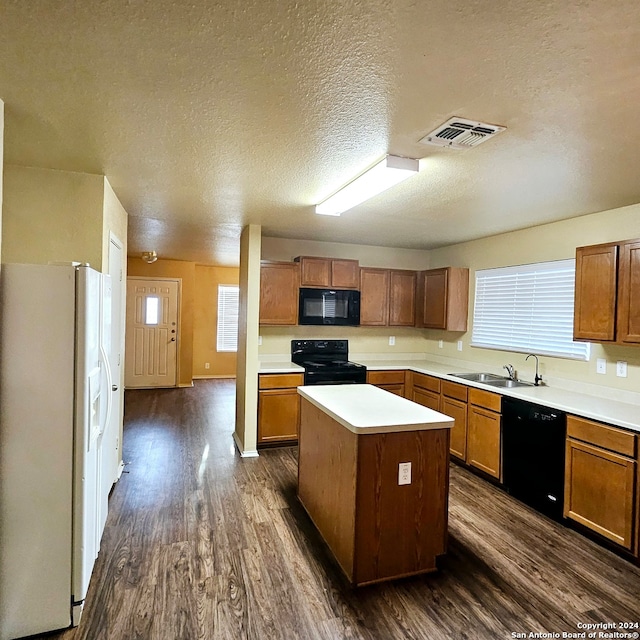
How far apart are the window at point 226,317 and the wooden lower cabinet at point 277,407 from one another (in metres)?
4.34

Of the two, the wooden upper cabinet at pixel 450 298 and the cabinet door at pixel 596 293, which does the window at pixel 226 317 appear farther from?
the cabinet door at pixel 596 293

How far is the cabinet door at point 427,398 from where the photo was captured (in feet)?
14.1

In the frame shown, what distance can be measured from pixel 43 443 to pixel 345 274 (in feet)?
11.6

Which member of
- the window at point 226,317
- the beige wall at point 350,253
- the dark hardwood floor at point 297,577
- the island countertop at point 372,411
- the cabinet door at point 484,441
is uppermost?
the beige wall at point 350,253

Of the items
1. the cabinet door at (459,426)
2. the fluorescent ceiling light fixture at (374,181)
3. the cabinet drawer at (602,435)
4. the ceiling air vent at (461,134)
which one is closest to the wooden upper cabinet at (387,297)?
the cabinet door at (459,426)

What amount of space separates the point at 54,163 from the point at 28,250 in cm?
54

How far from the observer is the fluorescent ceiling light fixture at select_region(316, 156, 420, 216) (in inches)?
87.7

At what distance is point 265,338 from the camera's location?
4.88 m

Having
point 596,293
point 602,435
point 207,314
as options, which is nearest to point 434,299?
point 596,293

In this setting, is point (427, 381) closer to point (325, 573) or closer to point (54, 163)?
point (325, 573)

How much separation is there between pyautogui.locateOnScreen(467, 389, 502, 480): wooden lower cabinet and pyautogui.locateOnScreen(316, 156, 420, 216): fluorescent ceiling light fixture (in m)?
2.03

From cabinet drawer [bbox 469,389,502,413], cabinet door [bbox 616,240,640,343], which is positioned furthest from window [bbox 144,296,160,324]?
cabinet door [bbox 616,240,640,343]

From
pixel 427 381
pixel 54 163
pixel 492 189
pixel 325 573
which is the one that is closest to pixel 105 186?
pixel 54 163

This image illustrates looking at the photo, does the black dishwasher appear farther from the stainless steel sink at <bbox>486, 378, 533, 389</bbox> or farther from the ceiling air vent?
the ceiling air vent
